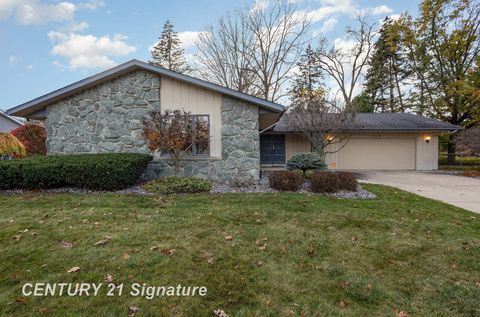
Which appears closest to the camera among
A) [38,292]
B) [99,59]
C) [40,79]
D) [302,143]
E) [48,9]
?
[38,292]

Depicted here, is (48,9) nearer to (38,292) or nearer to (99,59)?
(99,59)

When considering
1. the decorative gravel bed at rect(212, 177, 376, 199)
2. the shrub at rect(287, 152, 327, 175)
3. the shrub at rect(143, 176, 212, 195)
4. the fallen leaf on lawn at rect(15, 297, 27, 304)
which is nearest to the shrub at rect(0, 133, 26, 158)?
the shrub at rect(143, 176, 212, 195)

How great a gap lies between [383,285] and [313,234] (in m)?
1.44

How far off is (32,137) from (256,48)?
16241 millimetres

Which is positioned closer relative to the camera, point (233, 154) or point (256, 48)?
point (233, 154)

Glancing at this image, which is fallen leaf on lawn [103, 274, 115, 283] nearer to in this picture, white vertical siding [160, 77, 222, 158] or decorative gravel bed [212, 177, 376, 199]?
decorative gravel bed [212, 177, 376, 199]

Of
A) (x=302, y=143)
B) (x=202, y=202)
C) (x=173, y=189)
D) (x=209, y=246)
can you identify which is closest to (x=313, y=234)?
(x=209, y=246)

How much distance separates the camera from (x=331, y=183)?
7.44m

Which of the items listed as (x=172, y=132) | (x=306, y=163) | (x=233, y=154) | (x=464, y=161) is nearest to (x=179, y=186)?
(x=172, y=132)

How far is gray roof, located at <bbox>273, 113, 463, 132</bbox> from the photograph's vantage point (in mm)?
14836

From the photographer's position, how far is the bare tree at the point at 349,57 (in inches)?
896

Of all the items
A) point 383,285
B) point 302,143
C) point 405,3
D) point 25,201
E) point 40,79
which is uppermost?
point 405,3

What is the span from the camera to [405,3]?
18.8 m

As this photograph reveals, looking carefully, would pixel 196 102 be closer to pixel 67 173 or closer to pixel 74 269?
pixel 67 173
